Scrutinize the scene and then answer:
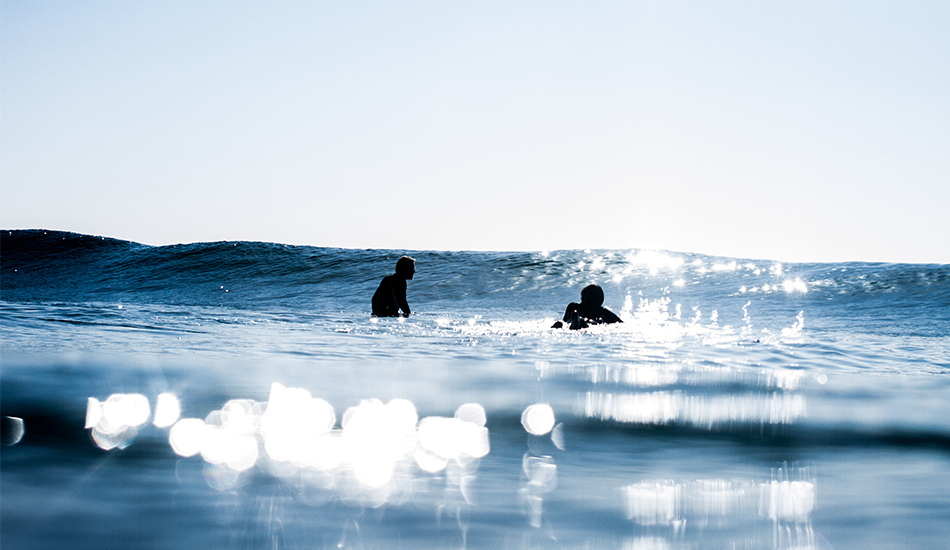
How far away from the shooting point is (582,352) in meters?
6.00

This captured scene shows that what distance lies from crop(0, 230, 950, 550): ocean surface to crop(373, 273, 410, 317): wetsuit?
306cm

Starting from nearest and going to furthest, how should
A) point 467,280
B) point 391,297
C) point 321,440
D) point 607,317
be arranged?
point 321,440
point 607,317
point 391,297
point 467,280

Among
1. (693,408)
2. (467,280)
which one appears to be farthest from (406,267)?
(467,280)

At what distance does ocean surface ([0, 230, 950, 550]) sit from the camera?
5.65 ft

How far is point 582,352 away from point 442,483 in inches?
161

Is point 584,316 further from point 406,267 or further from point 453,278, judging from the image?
point 453,278

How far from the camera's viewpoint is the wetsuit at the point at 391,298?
10266mm

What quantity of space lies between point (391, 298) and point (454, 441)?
308 inches

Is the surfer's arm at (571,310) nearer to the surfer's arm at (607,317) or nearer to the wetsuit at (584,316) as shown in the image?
the wetsuit at (584,316)

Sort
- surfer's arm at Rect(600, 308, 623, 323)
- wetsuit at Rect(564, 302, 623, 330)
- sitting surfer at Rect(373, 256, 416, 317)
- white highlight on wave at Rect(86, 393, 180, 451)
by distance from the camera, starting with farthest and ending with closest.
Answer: sitting surfer at Rect(373, 256, 416, 317) → surfer's arm at Rect(600, 308, 623, 323) → wetsuit at Rect(564, 302, 623, 330) → white highlight on wave at Rect(86, 393, 180, 451)

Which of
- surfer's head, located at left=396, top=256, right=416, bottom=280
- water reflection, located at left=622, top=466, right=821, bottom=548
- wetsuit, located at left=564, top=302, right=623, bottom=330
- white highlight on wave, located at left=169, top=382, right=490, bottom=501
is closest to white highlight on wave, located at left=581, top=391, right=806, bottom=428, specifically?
white highlight on wave, located at left=169, top=382, right=490, bottom=501

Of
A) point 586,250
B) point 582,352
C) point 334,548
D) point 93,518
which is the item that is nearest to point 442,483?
point 334,548

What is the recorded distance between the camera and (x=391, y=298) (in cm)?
1034

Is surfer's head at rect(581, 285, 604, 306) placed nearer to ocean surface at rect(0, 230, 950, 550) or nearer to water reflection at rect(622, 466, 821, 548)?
ocean surface at rect(0, 230, 950, 550)
